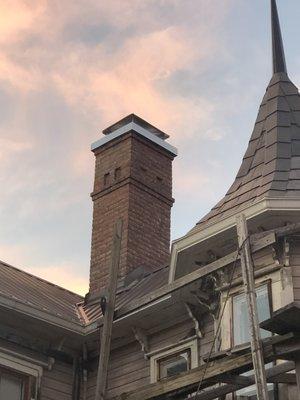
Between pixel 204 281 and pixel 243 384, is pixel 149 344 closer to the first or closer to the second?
pixel 204 281

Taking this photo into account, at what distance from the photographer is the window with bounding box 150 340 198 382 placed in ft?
37.8

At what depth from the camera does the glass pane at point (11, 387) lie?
11.9 m

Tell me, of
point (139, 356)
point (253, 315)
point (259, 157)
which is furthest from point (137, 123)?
point (253, 315)

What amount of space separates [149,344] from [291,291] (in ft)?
10.5

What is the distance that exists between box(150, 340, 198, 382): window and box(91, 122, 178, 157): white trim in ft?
20.5

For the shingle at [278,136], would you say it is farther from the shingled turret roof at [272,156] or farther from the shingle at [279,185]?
the shingle at [279,185]

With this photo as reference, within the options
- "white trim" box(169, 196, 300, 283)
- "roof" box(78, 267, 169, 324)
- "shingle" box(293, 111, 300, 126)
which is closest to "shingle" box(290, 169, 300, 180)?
"white trim" box(169, 196, 300, 283)

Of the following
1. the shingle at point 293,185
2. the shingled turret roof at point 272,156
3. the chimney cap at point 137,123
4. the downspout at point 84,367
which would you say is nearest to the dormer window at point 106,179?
the chimney cap at point 137,123

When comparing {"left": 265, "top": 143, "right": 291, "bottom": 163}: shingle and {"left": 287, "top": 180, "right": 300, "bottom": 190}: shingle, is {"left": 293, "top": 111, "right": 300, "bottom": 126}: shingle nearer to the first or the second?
{"left": 265, "top": 143, "right": 291, "bottom": 163}: shingle

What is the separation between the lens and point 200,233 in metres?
10.7

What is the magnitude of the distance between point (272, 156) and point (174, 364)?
339cm

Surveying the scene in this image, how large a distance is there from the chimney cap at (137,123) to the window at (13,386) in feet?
22.8

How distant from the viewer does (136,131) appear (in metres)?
17.0

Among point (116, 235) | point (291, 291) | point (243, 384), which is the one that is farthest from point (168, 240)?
point (243, 384)
